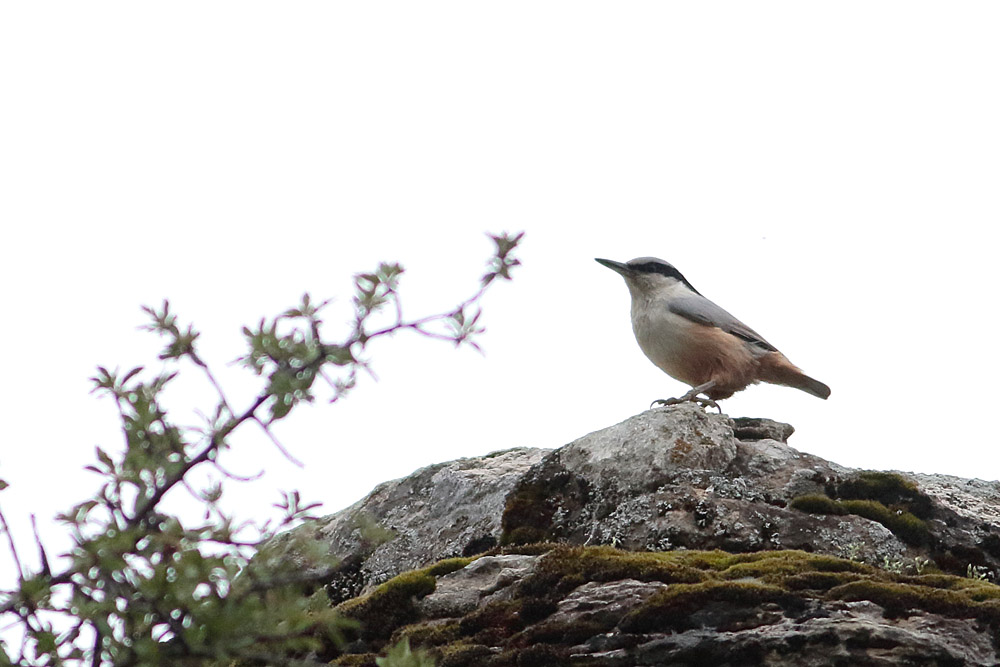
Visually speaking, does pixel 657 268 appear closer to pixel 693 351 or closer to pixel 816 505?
pixel 693 351

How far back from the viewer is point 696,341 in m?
9.16

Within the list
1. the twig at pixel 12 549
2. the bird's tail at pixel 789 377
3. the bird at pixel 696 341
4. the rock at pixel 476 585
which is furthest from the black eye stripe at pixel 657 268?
the twig at pixel 12 549

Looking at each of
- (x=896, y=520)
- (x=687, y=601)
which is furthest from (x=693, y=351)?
(x=687, y=601)

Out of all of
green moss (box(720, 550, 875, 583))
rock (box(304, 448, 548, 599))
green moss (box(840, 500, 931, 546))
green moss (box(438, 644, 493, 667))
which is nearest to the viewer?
green moss (box(438, 644, 493, 667))

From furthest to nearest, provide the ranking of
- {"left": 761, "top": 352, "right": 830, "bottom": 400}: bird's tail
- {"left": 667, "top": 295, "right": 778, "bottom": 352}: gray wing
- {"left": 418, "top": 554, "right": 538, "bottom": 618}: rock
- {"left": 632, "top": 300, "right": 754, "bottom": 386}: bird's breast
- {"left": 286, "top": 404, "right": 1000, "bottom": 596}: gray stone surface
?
{"left": 761, "top": 352, "right": 830, "bottom": 400}: bird's tail, {"left": 667, "top": 295, "right": 778, "bottom": 352}: gray wing, {"left": 632, "top": 300, "right": 754, "bottom": 386}: bird's breast, {"left": 286, "top": 404, "right": 1000, "bottom": 596}: gray stone surface, {"left": 418, "top": 554, "right": 538, "bottom": 618}: rock

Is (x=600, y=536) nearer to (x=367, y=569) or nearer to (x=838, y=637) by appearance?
(x=367, y=569)

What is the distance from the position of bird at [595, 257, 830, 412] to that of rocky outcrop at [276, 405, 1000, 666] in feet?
5.35

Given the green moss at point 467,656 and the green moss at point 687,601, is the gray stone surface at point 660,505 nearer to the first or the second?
the green moss at point 467,656

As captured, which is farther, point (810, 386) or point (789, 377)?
point (810, 386)

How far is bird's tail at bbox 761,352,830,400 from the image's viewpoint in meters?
9.77

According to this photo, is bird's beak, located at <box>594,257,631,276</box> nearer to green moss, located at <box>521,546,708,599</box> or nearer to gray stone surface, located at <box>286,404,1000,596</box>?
gray stone surface, located at <box>286,404,1000,596</box>

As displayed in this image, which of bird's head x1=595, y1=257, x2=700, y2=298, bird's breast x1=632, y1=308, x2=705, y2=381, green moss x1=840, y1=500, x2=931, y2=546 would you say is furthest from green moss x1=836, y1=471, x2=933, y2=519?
bird's head x1=595, y1=257, x2=700, y2=298

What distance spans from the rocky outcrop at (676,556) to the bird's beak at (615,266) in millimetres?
2834

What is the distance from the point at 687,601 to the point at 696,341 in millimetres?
4834
